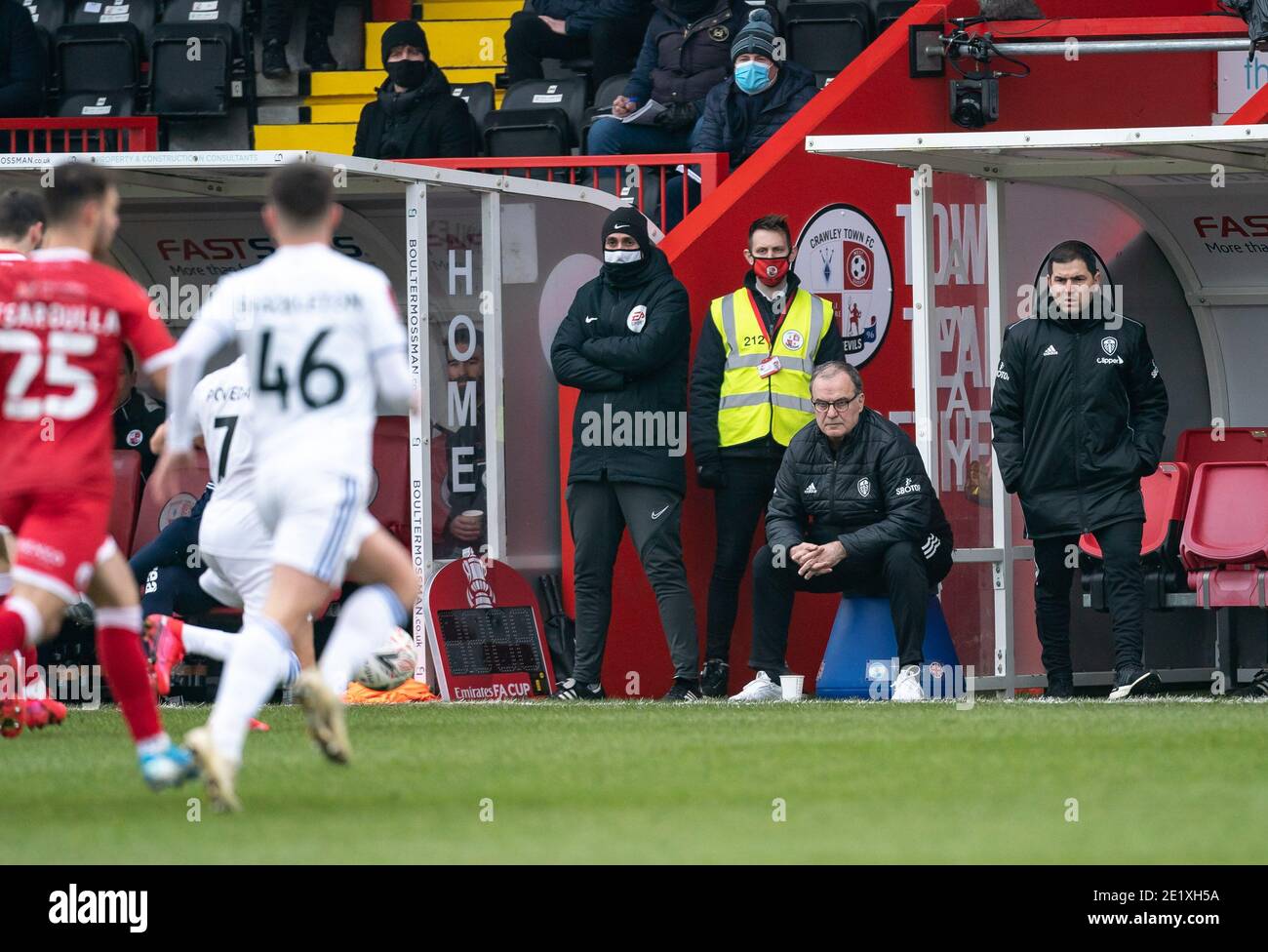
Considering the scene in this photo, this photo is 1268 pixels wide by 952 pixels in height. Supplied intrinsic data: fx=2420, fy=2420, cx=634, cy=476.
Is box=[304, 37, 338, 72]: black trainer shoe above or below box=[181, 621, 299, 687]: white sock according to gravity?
above

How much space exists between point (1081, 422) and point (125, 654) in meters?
5.53

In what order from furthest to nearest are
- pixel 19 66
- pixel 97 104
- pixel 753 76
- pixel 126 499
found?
pixel 97 104, pixel 19 66, pixel 753 76, pixel 126 499

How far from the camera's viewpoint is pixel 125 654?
7410mm

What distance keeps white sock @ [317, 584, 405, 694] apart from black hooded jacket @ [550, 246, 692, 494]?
196 inches

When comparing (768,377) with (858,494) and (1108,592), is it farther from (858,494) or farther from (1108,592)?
(1108,592)

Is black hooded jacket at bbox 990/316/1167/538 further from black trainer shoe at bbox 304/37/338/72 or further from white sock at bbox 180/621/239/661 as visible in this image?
black trainer shoe at bbox 304/37/338/72

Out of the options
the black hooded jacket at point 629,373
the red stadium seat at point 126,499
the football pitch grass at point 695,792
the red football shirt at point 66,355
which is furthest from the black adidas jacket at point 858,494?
the red football shirt at point 66,355

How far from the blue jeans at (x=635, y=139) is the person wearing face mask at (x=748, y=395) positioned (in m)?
2.51

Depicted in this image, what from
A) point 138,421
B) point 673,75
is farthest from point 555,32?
point 138,421

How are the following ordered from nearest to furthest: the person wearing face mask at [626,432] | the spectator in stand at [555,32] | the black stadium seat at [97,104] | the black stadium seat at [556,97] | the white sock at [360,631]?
the white sock at [360,631] → the person wearing face mask at [626,432] → the black stadium seat at [556,97] → the spectator in stand at [555,32] → the black stadium seat at [97,104]

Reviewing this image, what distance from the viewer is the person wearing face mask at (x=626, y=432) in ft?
40.4

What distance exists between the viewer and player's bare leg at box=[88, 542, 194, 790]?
7.36 meters

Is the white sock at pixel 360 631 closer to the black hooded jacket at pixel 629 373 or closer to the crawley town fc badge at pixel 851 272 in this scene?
the black hooded jacket at pixel 629 373

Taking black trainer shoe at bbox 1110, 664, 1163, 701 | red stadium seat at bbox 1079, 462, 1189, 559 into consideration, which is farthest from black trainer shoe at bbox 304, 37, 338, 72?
black trainer shoe at bbox 1110, 664, 1163, 701
